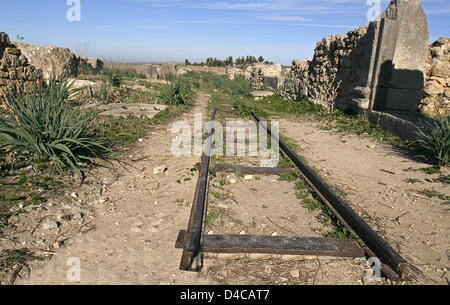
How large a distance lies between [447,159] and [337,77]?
5644mm

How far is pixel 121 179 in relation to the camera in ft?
12.2

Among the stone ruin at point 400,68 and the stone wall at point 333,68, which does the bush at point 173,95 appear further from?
the stone ruin at point 400,68

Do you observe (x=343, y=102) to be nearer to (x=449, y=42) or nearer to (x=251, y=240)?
(x=449, y=42)

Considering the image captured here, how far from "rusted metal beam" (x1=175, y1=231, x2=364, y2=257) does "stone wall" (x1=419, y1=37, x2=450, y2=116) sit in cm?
650

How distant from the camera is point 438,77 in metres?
7.43

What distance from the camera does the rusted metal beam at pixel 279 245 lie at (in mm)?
2363

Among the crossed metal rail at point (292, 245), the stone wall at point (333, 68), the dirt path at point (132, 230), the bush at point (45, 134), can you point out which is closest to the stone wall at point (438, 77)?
the stone wall at point (333, 68)

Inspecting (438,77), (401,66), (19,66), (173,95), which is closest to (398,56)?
(401,66)

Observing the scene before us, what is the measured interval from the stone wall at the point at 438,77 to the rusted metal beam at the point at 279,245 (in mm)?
6496

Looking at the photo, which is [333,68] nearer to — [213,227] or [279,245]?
[213,227]

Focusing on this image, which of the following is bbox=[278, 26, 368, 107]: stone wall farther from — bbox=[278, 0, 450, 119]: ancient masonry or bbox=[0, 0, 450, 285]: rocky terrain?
bbox=[0, 0, 450, 285]: rocky terrain

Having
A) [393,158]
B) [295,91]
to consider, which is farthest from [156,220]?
[295,91]

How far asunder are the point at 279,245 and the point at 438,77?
7.39 m

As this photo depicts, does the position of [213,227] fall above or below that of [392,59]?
below
